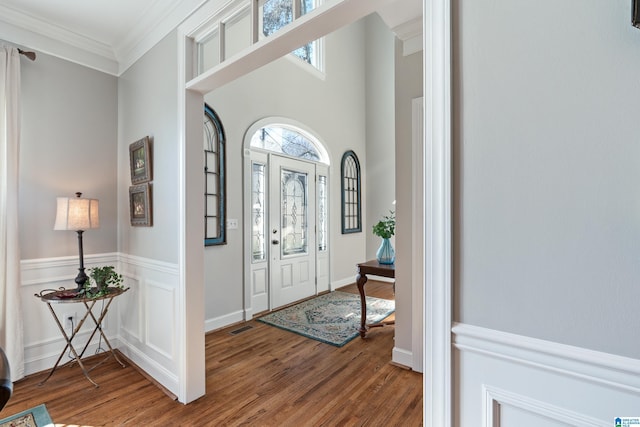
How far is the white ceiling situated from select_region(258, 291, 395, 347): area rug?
9.28 feet

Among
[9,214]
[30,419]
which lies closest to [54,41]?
[9,214]

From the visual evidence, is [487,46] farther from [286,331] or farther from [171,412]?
[286,331]

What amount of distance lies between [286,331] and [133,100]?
8.69 ft

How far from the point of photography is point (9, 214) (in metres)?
2.31

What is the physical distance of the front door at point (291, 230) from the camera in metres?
4.22

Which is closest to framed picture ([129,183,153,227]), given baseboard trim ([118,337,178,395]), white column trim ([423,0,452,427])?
baseboard trim ([118,337,178,395])

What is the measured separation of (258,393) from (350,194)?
408 centimetres

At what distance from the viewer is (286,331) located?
11.2 ft

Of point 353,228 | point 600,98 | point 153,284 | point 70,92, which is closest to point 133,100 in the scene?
point 70,92

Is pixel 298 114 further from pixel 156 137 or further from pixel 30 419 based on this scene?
pixel 30 419

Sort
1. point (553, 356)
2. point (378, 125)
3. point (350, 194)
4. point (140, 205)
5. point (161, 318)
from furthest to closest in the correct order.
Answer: point (378, 125), point (350, 194), point (140, 205), point (161, 318), point (553, 356)

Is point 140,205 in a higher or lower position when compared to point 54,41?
lower

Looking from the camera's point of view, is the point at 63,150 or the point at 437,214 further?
the point at 63,150

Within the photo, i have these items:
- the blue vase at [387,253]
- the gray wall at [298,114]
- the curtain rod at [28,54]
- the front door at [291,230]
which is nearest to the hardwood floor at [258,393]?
the blue vase at [387,253]
